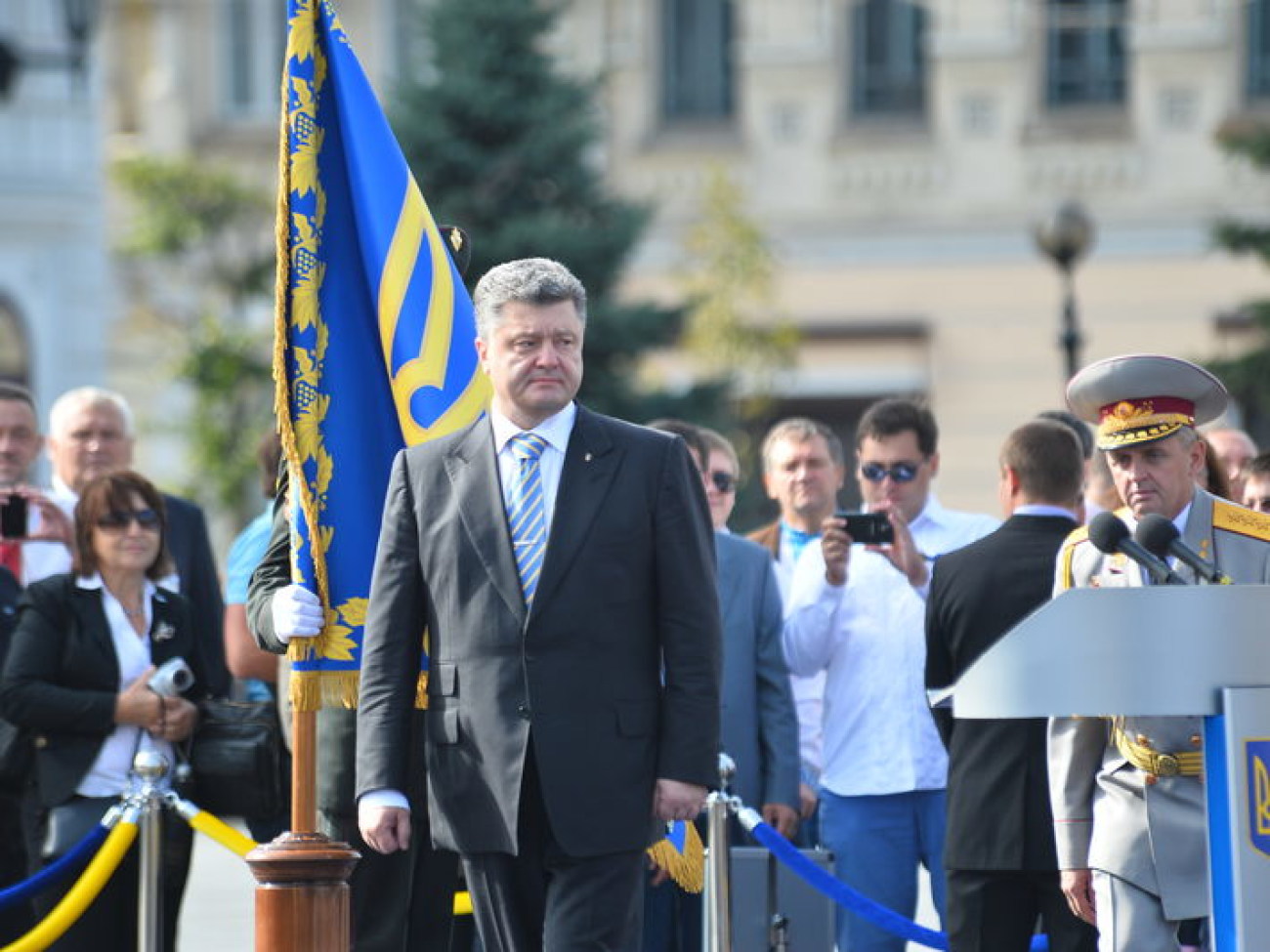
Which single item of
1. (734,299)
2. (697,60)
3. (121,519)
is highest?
(697,60)

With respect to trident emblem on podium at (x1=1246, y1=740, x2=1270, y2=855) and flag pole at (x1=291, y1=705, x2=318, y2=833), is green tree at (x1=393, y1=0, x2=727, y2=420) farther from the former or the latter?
trident emblem on podium at (x1=1246, y1=740, x2=1270, y2=855)

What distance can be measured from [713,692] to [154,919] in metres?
2.89

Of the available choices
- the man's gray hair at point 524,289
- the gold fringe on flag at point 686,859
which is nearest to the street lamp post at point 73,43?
the gold fringe on flag at point 686,859

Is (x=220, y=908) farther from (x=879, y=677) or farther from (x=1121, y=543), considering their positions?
(x=1121, y=543)

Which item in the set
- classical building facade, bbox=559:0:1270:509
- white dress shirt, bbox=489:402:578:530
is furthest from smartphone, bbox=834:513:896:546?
classical building facade, bbox=559:0:1270:509

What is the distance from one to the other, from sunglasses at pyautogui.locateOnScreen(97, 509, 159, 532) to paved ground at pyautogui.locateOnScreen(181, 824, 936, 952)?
12.3 ft

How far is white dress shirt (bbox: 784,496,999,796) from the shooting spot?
927 centimetres

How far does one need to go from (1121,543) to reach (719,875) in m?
2.84

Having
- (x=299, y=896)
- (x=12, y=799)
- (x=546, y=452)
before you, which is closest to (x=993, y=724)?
(x=546, y=452)

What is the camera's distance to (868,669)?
9.41 m

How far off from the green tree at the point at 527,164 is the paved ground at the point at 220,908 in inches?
239

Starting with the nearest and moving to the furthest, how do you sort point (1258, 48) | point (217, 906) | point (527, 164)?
point (217, 906) < point (527, 164) < point (1258, 48)

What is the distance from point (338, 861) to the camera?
7137mm

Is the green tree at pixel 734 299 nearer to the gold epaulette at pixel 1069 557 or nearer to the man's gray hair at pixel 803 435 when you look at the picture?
the man's gray hair at pixel 803 435
